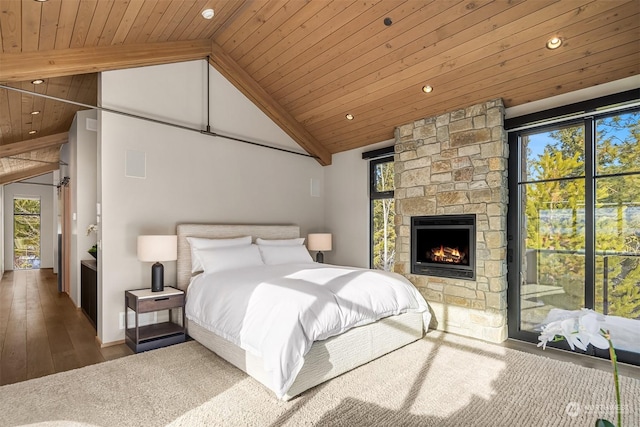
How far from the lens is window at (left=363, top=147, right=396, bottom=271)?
536 cm

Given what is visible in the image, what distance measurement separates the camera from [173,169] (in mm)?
4344

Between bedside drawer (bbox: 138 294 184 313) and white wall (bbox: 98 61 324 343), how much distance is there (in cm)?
51

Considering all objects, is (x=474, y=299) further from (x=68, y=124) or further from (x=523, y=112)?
(x=68, y=124)

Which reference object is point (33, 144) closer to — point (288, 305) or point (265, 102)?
point (265, 102)

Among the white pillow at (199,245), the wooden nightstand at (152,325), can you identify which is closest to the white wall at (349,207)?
the white pillow at (199,245)

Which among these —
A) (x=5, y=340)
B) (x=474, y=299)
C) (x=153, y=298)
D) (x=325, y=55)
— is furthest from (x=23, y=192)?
(x=474, y=299)

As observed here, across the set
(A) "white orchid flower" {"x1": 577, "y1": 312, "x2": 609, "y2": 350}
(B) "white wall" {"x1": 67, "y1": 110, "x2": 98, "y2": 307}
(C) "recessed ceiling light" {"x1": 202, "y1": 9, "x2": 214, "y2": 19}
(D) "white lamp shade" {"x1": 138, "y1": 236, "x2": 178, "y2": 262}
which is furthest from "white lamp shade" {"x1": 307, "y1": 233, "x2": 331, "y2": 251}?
(A) "white orchid flower" {"x1": 577, "y1": 312, "x2": 609, "y2": 350}

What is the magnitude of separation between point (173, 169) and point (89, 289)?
200 centimetres

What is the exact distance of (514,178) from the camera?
3.96 meters

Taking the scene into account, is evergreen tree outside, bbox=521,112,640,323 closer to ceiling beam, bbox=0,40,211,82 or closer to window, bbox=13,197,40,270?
ceiling beam, bbox=0,40,211,82

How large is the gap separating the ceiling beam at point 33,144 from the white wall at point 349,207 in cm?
502

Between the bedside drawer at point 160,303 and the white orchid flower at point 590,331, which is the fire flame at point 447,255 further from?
the white orchid flower at point 590,331

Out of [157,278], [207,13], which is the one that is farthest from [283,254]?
[207,13]

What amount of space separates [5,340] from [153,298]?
1724 mm
